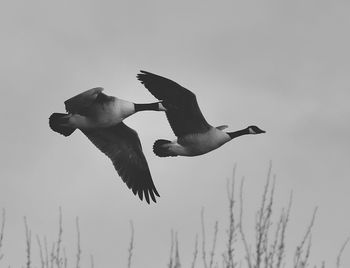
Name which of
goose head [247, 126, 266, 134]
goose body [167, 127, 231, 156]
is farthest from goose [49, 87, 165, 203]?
goose head [247, 126, 266, 134]

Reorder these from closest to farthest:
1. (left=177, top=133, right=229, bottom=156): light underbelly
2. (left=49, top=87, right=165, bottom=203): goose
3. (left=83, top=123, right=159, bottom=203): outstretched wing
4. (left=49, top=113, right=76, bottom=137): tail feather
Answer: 1. (left=49, top=87, right=165, bottom=203): goose
2. (left=49, top=113, right=76, bottom=137): tail feather
3. (left=177, top=133, right=229, bottom=156): light underbelly
4. (left=83, top=123, right=159, bottom=203): outstretched wing

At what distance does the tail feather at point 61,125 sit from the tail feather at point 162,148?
2.04m

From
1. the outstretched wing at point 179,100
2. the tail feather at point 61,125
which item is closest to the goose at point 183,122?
the outstretched wing at point 179,100

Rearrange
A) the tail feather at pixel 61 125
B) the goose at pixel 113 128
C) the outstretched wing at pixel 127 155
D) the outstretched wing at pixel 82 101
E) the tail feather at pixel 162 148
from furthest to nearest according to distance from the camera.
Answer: the outstretched wing at pixel 127 155 < the tail feather at pixel 162 148 < the tail feather at pixel 61 125 < the goose at pixel 113 128 < the outstretched wing at pixel 82 101

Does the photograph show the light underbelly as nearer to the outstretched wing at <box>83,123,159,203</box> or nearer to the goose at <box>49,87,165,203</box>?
the goose at <box>49,87,165,203</box>

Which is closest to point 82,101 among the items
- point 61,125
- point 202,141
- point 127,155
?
point 61,125

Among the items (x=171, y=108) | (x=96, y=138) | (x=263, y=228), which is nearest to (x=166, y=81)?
(x=171, y=108)

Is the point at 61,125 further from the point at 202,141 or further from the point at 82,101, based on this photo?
the point at 202,141

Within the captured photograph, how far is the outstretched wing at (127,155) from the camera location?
18.2 m

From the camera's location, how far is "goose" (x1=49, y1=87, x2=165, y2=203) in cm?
1544

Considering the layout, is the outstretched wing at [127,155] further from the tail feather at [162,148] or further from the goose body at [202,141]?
the goose body at [202,141]

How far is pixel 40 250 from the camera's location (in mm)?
8258

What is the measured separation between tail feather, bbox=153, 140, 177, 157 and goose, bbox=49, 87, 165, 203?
28.3 inches

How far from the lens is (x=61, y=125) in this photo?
52.0ft
